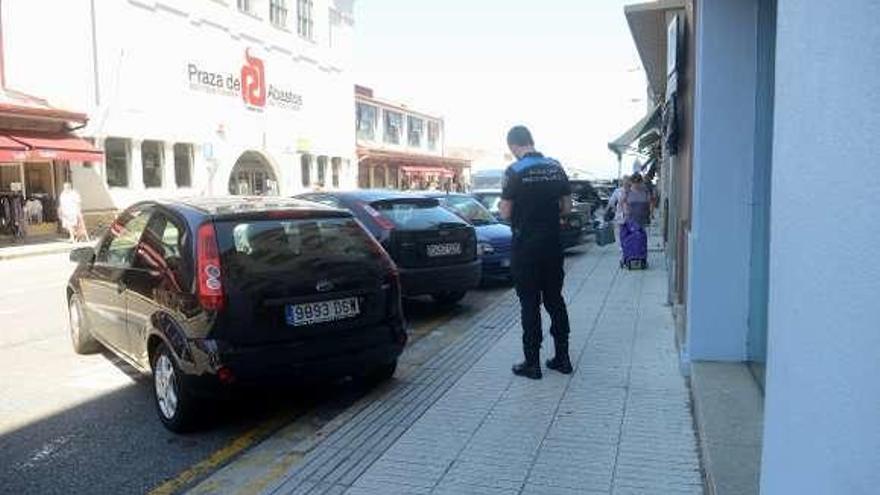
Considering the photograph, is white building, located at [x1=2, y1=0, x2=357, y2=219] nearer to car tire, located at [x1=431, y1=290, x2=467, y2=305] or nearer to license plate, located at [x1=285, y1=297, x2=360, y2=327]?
car tire, located at [x1=431, y1=290, x2=467, y2=305]

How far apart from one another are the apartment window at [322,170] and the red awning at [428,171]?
38.4 ft

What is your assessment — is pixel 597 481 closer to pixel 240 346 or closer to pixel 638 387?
pixel 638 387

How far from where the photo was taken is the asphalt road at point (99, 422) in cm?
451

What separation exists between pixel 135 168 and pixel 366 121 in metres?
26.5

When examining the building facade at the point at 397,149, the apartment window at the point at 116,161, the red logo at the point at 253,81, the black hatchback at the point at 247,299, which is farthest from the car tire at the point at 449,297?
the building facade at the point at 397,149

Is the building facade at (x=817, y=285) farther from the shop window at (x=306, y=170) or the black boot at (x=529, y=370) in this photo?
the shop window at (x=306, y=170)

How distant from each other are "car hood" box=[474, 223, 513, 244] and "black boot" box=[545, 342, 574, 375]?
483 cm

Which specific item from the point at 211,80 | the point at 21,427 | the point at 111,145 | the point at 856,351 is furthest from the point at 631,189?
the point at 211,80

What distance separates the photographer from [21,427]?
537cm

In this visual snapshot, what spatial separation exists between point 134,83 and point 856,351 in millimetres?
28587

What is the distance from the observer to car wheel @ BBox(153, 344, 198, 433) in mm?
5066

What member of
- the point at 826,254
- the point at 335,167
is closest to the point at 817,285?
the point at 826,254

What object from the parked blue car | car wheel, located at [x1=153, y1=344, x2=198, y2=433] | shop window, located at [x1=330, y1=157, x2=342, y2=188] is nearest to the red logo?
shop window, located at [x1=330, y1=157, x2=342, y2=188]

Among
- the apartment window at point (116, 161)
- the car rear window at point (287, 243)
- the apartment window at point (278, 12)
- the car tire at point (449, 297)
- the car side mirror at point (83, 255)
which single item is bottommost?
the car tire at point (449, 297)
